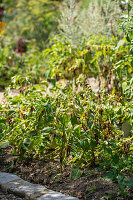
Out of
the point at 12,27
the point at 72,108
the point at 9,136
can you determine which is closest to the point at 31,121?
the point at 9,136

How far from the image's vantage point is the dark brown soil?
6.57 ft

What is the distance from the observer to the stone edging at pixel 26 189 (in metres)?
1.96

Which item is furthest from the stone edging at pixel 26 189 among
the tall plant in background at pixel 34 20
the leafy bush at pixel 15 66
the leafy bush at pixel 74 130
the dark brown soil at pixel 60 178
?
the tall plant in background at pixel 34 20

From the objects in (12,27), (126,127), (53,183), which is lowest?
(53,183)

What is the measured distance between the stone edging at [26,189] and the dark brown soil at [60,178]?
0.11 metres

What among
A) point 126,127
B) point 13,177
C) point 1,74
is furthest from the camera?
point 1,74

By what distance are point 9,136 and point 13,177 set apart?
36 centimetres

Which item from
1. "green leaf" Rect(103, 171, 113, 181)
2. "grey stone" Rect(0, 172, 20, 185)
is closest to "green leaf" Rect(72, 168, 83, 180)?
"green leaf" Rect(103, 171, 113, 181)

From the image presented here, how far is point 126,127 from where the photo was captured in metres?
2.70

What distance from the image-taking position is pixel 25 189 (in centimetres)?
208

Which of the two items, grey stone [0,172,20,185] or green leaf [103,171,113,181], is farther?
grey stone [0,172,20,185]

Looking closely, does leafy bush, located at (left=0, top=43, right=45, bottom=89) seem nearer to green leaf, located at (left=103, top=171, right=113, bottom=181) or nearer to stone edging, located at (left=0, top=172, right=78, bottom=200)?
stone edging, located at (left=0, top=172, right=78, bottom=200)

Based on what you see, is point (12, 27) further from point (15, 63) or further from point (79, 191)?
point (79, 191)

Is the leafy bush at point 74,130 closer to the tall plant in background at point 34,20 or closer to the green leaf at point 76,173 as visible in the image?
the green leaf at point 76,173
